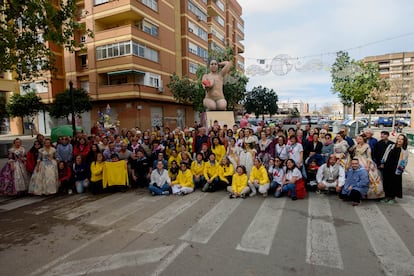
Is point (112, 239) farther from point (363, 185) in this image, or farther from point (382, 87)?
point (382, 87)

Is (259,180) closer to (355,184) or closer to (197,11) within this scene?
(355,184)

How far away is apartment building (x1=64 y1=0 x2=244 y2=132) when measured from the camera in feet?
76.8

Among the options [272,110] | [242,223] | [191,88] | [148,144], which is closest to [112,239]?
[242,223]

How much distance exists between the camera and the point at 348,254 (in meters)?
3.63

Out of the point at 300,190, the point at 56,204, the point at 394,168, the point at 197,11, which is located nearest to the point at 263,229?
the point at 300,190

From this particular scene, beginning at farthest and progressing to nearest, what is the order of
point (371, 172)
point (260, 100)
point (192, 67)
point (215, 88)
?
1. point (260, 100)
2. point (192, 67)
3. point (215, 88)
4. point (371, 172)

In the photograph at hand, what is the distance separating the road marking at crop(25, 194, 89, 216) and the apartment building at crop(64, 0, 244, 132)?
1758cm

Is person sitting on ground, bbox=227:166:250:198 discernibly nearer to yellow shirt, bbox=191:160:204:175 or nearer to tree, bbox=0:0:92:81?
yellow shirt, bbox=191:160:204:175

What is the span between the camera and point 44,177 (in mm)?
7090

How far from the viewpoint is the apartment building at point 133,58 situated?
23422 millimetres

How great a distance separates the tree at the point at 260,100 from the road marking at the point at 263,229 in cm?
3472

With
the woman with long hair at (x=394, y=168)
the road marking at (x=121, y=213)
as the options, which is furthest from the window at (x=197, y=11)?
the woman with long hair at (x=394, y=168)

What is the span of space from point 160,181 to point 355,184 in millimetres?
4764

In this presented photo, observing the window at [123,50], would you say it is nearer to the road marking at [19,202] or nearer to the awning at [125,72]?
the awning at [125,72]
